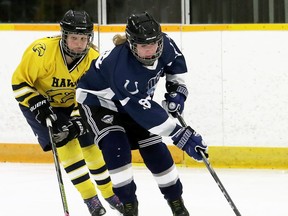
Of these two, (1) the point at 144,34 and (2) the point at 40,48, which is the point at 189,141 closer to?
(1) the point at 144,34

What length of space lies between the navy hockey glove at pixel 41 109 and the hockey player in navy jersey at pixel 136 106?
0.20m

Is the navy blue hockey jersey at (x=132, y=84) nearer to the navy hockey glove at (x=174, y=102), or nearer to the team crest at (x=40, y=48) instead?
the navy hockey glove at (x=174, y=102)

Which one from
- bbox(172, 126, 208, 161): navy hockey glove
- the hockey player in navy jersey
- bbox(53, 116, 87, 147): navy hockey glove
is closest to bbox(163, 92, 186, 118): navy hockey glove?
the hockey player in navy jersey

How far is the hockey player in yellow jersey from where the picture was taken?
3559 millimetres

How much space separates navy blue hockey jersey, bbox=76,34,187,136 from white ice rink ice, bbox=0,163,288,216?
96 centimetres

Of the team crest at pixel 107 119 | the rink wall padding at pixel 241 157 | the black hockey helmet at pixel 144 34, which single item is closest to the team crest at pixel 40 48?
the team crest at pixel 107 119

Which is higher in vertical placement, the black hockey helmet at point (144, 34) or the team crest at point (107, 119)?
the black hockey helmet at point (144, 34)

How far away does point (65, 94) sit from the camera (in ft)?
12.3

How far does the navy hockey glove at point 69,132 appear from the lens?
11.8 feet

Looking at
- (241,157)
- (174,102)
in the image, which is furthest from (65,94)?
(241,157)

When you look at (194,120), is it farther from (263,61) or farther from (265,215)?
(265,215)

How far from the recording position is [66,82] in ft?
12.1

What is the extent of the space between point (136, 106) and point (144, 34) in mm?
302

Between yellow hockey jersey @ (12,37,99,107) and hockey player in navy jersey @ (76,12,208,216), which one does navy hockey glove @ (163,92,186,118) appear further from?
yellow hockey jersey @ (12,37,99,107)
